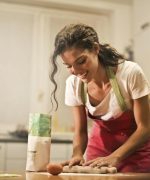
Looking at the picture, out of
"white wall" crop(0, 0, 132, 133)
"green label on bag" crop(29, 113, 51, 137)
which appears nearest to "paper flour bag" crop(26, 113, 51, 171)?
"green label on bag" crop(29, 113, 51, 137)

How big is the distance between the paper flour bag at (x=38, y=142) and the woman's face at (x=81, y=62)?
0.19 meters

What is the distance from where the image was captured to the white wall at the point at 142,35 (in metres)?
3.08

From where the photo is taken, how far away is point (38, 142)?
106cm

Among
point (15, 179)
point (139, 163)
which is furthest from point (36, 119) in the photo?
point (139, 163)

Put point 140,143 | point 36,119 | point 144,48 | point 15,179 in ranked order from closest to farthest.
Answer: point 15,179 → point 36,119 → point 140,143 → point 144,48

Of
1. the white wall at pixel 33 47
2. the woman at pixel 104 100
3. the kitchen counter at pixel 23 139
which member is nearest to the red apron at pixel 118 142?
the woman at pixel 104 100

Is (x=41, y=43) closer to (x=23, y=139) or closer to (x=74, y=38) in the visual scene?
(x=23, y=139)

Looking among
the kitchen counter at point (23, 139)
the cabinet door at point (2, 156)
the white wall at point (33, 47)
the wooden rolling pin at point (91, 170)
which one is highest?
the white wall at point (33, 47)

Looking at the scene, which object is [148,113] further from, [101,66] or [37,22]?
[37,22]

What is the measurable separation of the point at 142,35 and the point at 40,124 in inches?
92.9

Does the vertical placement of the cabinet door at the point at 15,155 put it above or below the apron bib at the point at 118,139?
below

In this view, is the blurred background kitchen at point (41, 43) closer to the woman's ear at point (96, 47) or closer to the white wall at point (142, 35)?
the white wall at point (142, 35)

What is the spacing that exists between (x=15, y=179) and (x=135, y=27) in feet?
9.32

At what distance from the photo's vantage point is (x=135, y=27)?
11.3ft
